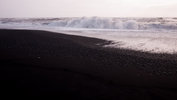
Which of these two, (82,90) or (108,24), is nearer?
(82,90)

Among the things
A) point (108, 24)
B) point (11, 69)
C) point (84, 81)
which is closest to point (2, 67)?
point (11, 69)

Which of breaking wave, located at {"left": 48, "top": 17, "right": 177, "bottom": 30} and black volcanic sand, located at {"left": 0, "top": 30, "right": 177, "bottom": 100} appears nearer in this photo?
black volcanic sand, located at {"left": 0, "top": 30, "right": 177, "bottom": 100}

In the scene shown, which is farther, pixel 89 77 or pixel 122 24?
pixel 122 24

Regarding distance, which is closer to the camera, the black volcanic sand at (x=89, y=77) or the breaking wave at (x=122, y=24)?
the black volcanic sand at (x=89, y=77)

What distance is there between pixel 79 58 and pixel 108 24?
67.2ft

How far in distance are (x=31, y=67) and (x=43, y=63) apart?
55cm

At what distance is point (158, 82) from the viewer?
187 inches

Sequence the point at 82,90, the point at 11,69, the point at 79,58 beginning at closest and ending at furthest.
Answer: the point at 82,90 → the point at 11,69 → the point at 79,58

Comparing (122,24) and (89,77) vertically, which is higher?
(122,24)

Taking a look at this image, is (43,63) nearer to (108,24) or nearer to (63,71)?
(63,71)

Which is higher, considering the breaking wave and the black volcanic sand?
the breaking wave

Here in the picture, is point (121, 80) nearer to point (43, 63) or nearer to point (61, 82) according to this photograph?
point (61, 82)

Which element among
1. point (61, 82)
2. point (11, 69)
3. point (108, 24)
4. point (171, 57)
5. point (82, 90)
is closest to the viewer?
point (82, 90)

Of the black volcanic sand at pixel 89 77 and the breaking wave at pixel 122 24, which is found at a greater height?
the breaking wave at pixel 122 24
